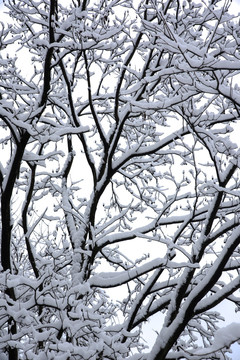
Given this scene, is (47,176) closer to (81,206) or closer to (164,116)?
(81,206)

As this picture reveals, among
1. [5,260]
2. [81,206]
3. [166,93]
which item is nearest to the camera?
[5,260]

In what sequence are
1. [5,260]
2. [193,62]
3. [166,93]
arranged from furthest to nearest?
[166,93] < [5,260] < [193,62]

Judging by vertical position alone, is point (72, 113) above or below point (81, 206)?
above

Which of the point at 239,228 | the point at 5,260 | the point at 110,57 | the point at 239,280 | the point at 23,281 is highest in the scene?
the point at 110,57

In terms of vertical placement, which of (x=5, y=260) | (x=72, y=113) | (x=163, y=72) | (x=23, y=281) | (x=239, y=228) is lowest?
(x=239, y=228)

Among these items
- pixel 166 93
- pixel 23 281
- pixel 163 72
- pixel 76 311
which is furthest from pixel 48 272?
pixel 166 93

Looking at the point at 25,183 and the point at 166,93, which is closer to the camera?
the point at 166,93

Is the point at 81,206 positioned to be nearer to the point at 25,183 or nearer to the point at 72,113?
the point at 25,183

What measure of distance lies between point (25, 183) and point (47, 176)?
1.36ft

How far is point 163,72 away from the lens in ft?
10.0

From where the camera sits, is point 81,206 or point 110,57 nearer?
point 110,57

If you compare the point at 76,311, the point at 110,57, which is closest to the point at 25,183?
the point at 110,57

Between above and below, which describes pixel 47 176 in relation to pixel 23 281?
above

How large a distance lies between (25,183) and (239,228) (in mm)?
4485
